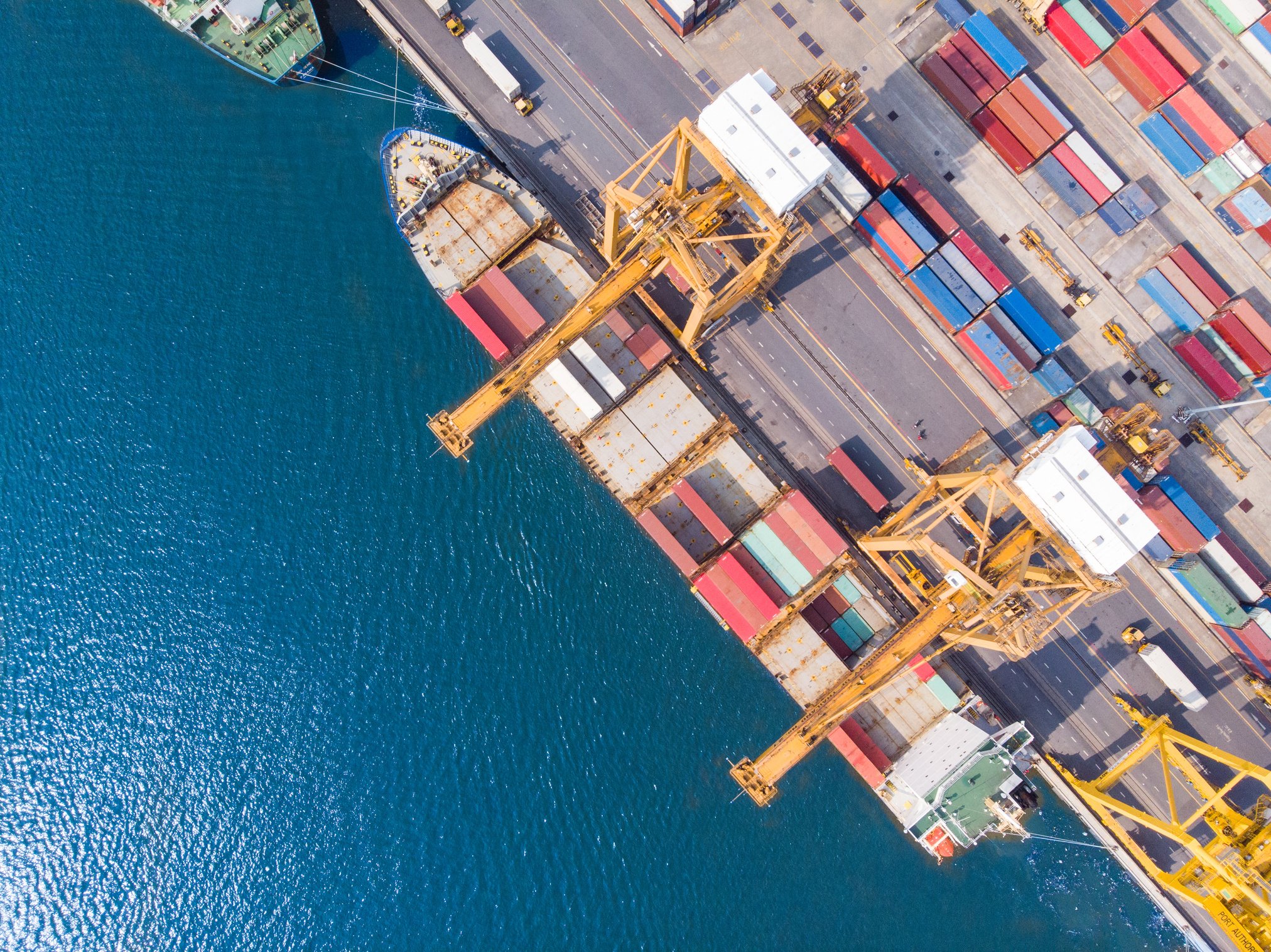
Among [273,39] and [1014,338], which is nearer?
[1014,338]

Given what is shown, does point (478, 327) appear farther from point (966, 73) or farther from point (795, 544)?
point (966, 73)

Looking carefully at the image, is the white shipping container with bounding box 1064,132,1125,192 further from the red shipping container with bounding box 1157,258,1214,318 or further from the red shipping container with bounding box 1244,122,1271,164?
the red shipping container with bounding box 1244,122,1271,164

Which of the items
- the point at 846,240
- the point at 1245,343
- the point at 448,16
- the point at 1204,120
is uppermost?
the point at 448,16

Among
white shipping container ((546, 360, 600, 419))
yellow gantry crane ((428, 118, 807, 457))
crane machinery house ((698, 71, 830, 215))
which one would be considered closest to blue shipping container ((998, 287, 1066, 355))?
yellow gantry crane ((428, 118, 807, 457))

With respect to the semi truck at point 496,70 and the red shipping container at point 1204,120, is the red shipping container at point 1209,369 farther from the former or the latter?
the semi truck at point 496,70

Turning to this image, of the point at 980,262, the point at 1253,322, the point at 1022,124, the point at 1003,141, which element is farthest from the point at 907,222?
the point at 1253,322

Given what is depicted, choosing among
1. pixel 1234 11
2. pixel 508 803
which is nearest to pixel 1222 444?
pixel 1234 11
